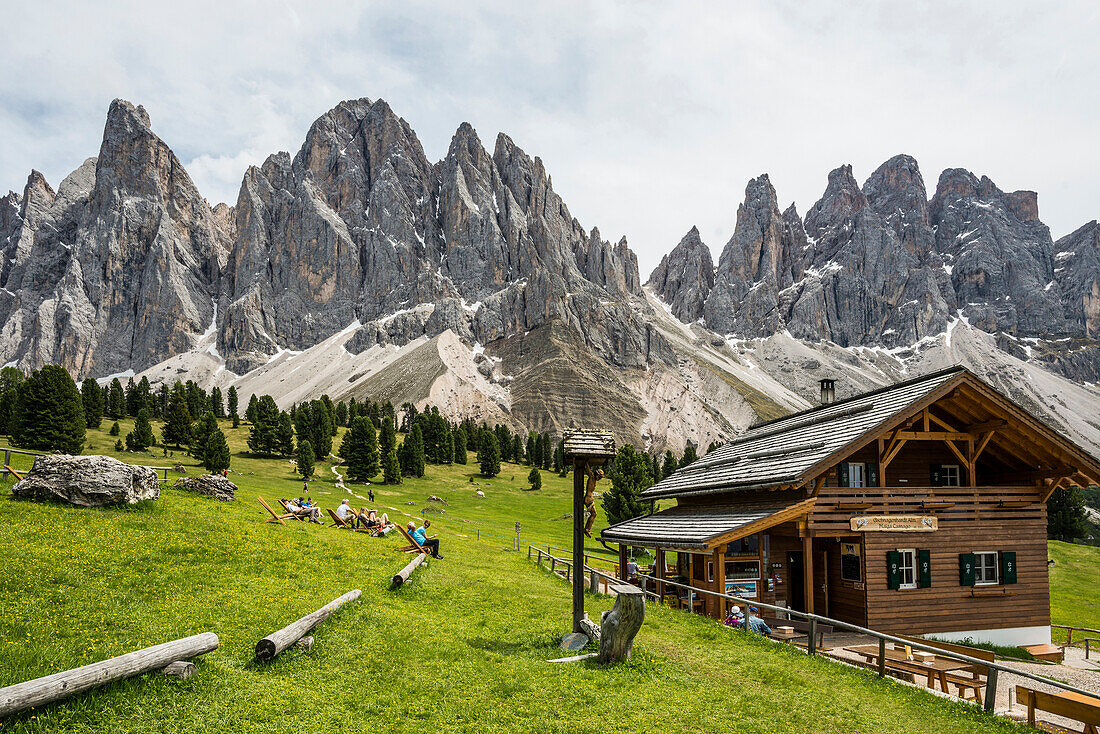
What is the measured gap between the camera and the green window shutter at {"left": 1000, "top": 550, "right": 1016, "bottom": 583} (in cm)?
2152

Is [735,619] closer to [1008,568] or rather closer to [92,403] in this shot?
A: [1008,568]

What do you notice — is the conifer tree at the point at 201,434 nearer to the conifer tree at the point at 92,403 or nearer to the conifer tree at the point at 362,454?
the conifer tree at the point at 92,403

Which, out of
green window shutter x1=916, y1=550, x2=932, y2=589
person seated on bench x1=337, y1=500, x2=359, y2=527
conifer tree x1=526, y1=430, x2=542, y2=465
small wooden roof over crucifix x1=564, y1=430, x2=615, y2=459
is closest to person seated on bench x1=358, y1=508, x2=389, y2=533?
person seated on bench x1=337, y1=500, x2=359, y2=527

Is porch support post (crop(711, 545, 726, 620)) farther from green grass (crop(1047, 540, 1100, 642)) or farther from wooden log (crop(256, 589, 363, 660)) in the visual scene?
green grass (crop(1047, 540, 1100, 642))

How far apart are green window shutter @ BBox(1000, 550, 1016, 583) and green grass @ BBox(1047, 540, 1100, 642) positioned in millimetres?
8908

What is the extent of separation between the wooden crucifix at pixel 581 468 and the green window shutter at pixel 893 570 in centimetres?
1282

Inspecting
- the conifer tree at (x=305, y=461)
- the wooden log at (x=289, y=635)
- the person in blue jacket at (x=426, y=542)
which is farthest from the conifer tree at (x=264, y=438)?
the wooden log at (x=289, y=635)

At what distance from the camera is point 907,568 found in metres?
20.8

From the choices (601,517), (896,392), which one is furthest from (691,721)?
(601,517)

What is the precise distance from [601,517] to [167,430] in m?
56.1

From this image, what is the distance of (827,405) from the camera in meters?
28.6

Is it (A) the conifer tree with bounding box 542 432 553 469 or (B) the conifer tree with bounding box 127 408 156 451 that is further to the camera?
(A) the conifer tree with bounding box 542 432 553 469

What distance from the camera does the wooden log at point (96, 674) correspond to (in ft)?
20.8

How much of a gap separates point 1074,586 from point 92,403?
4207 inches
